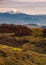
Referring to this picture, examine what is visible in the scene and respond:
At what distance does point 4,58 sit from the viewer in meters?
111

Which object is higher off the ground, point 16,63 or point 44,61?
point 16,63

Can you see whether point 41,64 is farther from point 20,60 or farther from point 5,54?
point 5,54

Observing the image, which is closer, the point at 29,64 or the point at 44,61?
the point at 29,64

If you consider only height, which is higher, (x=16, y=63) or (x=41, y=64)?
(x=16, y=63)

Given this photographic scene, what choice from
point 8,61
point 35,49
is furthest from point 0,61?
point 35,49

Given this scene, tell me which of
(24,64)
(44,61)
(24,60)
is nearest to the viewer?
(24,64)

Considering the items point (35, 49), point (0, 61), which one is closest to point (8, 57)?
point (0, 61)

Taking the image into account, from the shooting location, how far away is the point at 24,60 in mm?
122938

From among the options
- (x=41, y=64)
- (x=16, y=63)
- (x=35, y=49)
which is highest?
(x=16, y=63)

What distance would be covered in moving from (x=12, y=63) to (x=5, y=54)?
10.6 metres

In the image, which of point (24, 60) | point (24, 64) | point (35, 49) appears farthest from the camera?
point (35, 49)

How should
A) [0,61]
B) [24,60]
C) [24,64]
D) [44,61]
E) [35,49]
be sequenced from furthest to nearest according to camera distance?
[35,49], [44,61], [24,60], [24,64], [0,61]

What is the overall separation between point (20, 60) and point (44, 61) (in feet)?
68.7

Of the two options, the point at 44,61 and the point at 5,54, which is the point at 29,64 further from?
the point at 44,61
